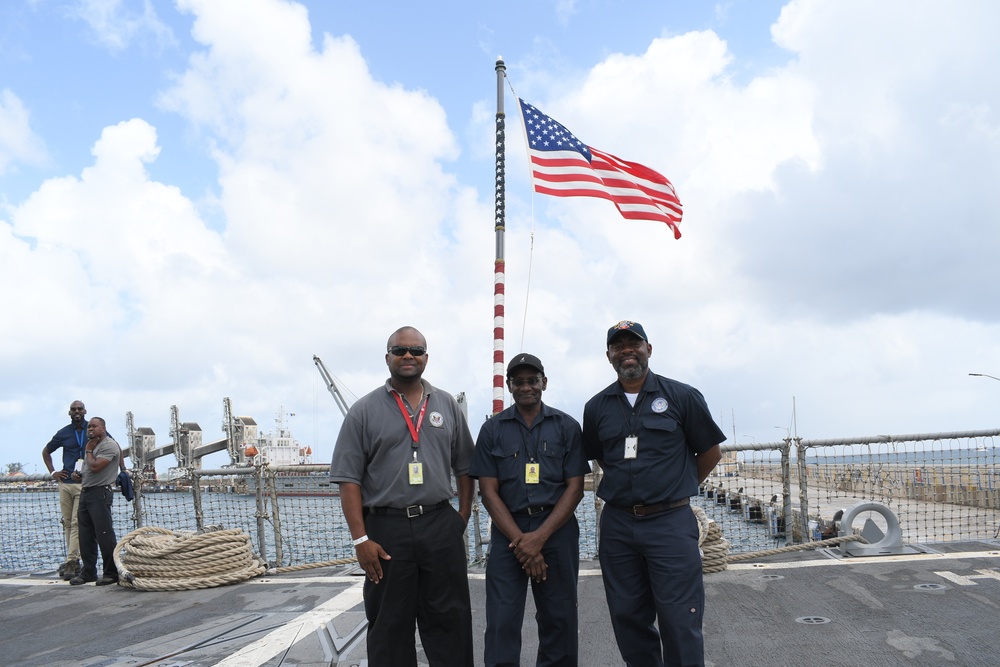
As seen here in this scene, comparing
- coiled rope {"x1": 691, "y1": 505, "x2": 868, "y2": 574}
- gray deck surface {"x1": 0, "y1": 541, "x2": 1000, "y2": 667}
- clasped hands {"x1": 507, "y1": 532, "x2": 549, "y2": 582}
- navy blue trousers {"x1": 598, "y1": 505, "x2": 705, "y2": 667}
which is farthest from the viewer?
coiled rope {"x1": 691, "y1": 505, "x2": 868, "y2": 574}

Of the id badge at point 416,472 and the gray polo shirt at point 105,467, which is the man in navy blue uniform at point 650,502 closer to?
the id badge at point 416,472

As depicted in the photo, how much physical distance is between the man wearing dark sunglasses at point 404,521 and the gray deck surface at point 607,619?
791 mm

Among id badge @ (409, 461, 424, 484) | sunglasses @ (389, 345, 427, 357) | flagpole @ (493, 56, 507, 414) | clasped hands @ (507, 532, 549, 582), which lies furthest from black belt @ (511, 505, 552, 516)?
flagpole @ (493, 56, 507, 414)

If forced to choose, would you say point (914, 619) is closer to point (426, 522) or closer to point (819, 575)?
point (819, 575)

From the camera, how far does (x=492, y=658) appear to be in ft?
11.0

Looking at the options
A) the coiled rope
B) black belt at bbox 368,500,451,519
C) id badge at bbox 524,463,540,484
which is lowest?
the coiled rope

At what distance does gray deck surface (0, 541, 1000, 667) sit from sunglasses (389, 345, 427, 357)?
1747 mm

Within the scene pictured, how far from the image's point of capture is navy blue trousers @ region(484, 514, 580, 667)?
3338 millimetres

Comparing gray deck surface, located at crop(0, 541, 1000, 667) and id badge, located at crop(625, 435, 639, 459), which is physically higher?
id badge, located at crop(625, 435, 639, 459)

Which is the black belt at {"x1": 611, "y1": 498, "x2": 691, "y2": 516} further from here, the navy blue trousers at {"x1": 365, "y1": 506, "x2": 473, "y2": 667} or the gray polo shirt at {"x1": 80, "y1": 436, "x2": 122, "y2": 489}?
the gray polo shirt at {"x1": 80, "y1": 436, "x2": 122, "y2": 489}

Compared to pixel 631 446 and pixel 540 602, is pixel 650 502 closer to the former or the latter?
pixel 631 446

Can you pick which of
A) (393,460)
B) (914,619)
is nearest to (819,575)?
(914,619)

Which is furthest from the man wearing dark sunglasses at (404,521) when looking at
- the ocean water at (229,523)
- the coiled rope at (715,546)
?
the coiled rope at (715,546)

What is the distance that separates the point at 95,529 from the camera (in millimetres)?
6867
